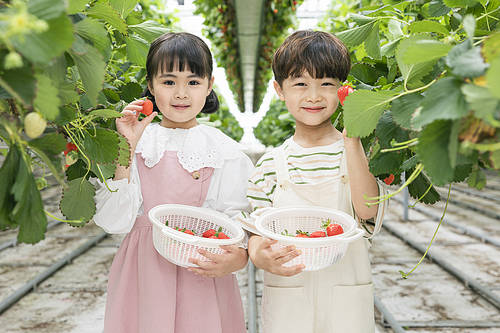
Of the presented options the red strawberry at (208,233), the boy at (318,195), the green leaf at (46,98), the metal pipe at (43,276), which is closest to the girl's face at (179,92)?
the boy at (318,195)

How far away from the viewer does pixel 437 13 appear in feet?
2.49

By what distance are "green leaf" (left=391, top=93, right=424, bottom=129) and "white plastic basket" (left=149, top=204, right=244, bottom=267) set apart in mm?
509

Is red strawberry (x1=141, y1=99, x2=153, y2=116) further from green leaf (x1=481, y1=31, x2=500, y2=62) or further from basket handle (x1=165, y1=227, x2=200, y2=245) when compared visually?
green leaf (x1=481, y1=31, x2=500, y2=62)

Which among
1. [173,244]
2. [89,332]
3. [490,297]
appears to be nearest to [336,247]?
[173,244]

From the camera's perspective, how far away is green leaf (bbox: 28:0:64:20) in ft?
1.23

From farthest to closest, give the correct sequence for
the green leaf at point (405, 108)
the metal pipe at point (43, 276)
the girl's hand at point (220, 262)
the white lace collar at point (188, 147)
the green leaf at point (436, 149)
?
the metal pipe at point (43, 276), the white lace collar at point (188, 147), the girl's hand at point (220, 262), the green leaf at point (405, 108), the green leaf at point (436, 149)

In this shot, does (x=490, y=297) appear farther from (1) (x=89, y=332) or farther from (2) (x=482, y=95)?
(2) (x=482, y=95)

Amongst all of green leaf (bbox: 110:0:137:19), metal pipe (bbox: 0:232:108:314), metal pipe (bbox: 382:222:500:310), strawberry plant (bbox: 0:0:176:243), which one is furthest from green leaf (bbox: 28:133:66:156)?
metal pipe (bbox: 382:222:500:310)

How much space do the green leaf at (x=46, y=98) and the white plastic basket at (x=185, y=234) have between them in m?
0.54

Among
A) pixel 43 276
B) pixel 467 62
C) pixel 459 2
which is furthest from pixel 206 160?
pixel 43 276

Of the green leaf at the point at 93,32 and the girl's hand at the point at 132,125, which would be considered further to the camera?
the girl's hand at the point at 132,125

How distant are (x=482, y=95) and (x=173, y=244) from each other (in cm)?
74

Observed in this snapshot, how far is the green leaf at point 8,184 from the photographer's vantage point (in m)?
0.49

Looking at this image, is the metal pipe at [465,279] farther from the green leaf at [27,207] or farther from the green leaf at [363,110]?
the green leaf at [27,207]
